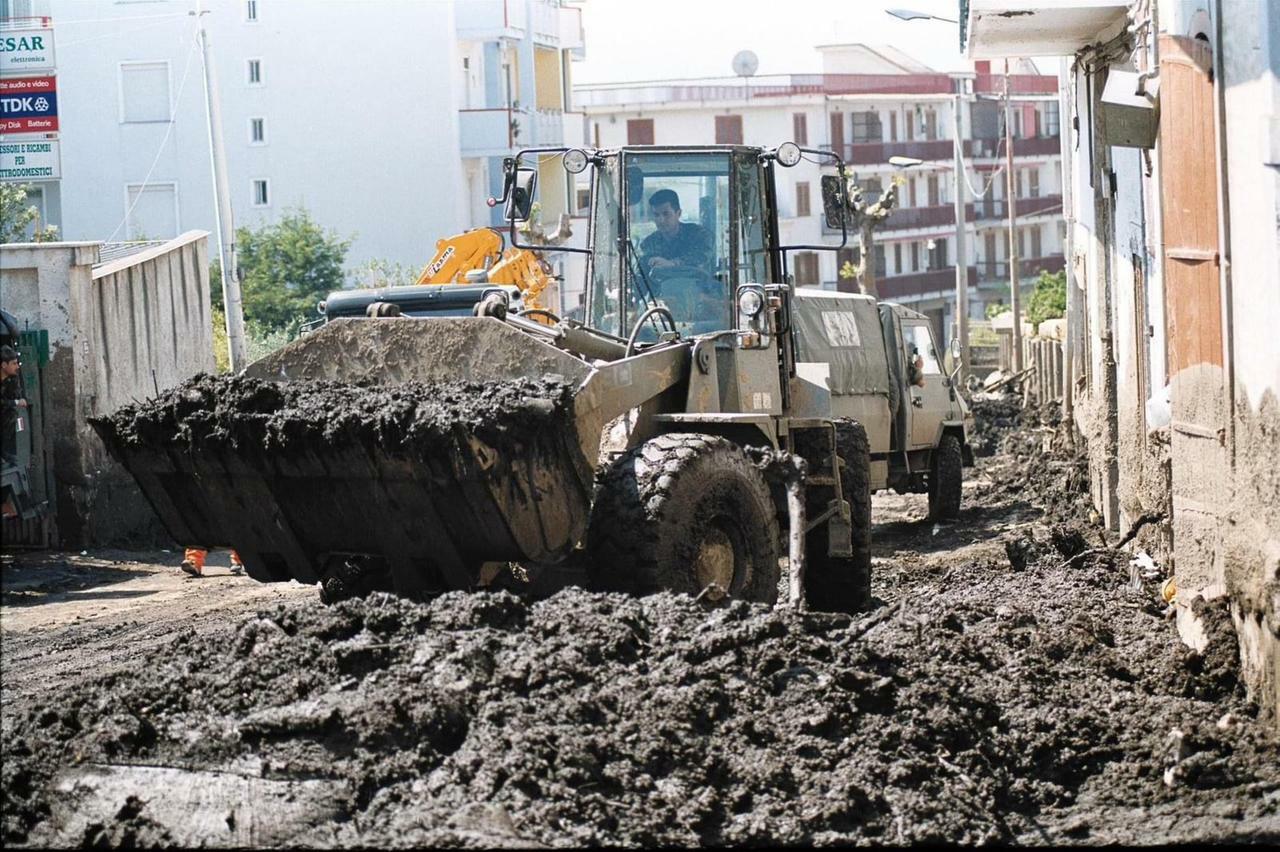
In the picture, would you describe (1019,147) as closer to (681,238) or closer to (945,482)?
(945,482)

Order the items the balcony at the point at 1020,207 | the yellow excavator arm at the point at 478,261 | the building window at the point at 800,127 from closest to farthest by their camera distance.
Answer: the yellow excavator arm at the point at 478,261 → the building window at the point at 800,127 → the balcony at the point at 1020,207

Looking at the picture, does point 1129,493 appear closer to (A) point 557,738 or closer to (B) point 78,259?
(A) point 557,738

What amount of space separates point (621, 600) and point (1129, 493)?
614 cm

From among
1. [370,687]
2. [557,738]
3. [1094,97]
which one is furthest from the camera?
[1094,97]

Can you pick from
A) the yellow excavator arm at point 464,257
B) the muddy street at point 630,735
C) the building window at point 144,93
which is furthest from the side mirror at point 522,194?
the building window at point 144,93

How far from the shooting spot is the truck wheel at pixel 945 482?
18094 mm

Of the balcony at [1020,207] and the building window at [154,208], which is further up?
the balcony at [1020,207]

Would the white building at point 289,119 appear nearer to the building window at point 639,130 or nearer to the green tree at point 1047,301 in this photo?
the green tree at point 1047,301

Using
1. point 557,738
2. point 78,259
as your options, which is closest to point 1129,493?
point 557,738

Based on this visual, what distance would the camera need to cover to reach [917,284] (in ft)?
222

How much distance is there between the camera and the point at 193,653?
7762 mm

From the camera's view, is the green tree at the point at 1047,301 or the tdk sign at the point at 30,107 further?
the green tree at the point at 1047,301

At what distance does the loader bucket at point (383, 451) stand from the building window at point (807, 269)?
53696 millimetres

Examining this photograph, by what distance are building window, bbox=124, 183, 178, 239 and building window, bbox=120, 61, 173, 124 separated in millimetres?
1519
